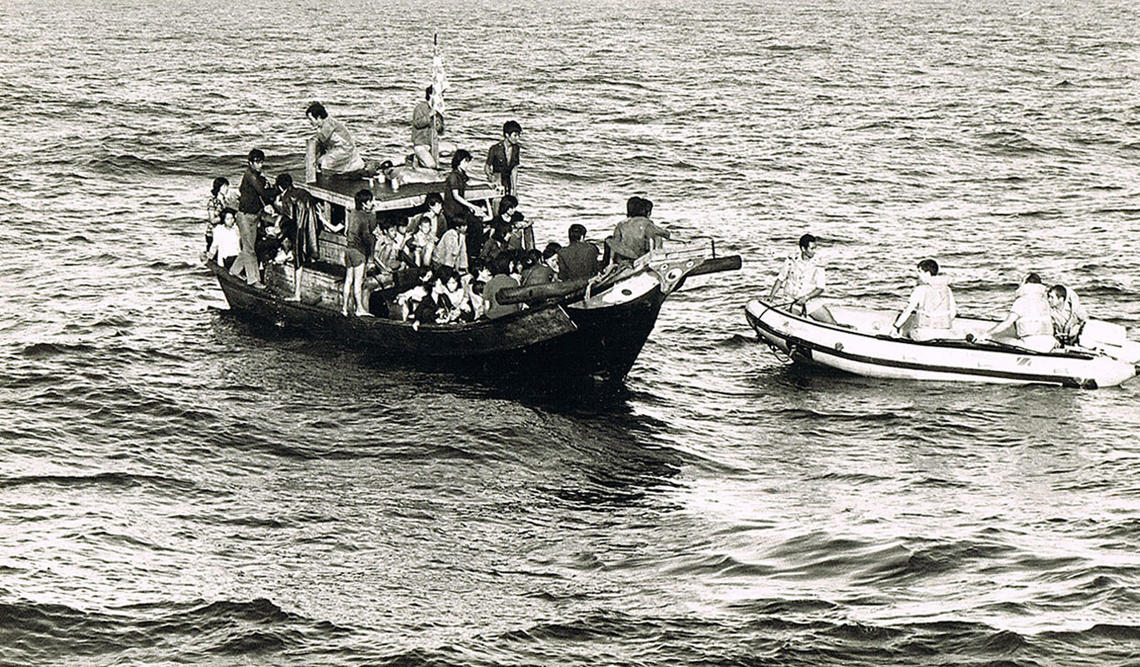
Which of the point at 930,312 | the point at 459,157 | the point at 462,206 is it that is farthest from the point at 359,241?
the point at 930,312

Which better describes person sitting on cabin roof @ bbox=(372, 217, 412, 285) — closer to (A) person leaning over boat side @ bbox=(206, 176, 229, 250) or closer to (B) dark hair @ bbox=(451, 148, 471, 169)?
(B) dark hair @ bbox=(451, 148, 471, 169)

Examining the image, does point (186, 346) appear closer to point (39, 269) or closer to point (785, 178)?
point (39, 269)

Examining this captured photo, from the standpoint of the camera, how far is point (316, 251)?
23547 millimetres

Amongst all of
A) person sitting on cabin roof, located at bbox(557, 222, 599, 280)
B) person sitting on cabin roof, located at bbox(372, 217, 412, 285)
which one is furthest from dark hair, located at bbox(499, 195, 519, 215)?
person sitting on cabin roof, located at bbox(557, 222, 599, 280)

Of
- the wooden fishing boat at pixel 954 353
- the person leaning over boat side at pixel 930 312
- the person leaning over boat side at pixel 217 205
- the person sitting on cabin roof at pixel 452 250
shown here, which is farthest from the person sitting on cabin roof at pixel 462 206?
the person leaning over boat side at pixel 930 312

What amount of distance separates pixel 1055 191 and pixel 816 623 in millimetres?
25670

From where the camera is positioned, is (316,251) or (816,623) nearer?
(816,623)

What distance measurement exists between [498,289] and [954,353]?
21.9ft

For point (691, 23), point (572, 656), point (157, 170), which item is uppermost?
point (691, 23)

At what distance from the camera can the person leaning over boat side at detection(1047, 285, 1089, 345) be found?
22.0m

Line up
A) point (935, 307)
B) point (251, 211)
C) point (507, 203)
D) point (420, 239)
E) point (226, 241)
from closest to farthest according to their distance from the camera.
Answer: point (420, 239), point (935, 307), point (507, 203), point (251, 211), point (226, 241)

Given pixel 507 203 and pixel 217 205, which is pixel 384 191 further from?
pixel 217 205

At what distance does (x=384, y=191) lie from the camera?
74.0ft

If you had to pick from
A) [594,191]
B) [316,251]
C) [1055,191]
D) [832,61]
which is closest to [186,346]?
[316,251]
